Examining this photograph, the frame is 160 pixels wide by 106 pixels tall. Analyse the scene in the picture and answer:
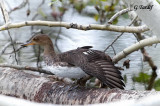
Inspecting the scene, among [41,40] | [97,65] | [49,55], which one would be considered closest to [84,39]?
[41,40]

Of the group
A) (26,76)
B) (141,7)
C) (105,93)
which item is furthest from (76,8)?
(141,7)

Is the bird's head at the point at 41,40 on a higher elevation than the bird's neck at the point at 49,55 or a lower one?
higher

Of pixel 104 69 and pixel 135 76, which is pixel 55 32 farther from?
pixel 104 69

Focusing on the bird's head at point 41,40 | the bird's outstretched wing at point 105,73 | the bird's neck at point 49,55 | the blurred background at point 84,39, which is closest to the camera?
the bird's outstretched wing at point 105,73

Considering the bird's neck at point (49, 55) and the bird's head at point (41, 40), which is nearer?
the bird's neck at point (49, 55)

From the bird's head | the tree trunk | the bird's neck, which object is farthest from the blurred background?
the tree trunk

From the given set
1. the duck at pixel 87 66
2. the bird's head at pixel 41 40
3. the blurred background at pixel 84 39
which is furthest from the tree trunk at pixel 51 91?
the blurred background at pixel 84 39

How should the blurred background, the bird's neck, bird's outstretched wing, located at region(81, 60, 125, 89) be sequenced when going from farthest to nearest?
the blurred background < the bird's neck < bird's outstretched wing, located at region(81, 60, 125, 89)

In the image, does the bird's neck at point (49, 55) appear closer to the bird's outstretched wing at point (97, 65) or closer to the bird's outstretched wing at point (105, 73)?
the bird's outstretched wing at point (97, 65)

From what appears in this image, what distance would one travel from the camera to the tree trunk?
10.8 feet

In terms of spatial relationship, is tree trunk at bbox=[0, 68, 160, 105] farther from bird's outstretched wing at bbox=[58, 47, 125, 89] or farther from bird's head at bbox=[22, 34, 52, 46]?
bird's head at bbox=[22, 34, 52, 46]

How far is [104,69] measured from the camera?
366 centimetres

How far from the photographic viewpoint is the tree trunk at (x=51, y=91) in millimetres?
3287

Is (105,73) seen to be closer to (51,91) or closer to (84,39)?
(51,91)
